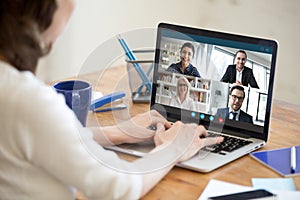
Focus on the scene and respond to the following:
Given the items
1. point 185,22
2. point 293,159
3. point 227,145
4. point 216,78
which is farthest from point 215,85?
point 185,22

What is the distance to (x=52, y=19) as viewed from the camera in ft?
3.18

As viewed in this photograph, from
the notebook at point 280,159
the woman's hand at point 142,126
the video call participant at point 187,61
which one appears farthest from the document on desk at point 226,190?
the video call participant at point 187,61

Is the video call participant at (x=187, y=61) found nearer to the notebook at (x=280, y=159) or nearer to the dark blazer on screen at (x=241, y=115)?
the dark blazer on screen at (x=241, y=115)

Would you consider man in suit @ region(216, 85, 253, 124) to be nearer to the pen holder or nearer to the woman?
the pen holder


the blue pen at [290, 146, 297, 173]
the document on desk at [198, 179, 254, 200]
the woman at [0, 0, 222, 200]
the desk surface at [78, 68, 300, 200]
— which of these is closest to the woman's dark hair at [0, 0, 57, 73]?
the woman at [0, 0, 222, 200]

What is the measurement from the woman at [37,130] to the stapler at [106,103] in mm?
570

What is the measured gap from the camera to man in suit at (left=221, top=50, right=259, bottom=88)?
1373 mm

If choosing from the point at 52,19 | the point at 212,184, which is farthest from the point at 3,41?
the point at 212,184

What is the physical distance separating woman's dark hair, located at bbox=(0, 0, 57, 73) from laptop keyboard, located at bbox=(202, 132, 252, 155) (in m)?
0.58

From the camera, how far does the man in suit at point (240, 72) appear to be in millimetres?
1373

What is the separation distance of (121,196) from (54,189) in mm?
137

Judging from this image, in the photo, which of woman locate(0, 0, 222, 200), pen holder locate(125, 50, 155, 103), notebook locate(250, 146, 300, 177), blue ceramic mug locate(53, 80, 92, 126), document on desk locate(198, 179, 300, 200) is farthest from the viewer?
pen holder locate(125, 50, 155, 103)

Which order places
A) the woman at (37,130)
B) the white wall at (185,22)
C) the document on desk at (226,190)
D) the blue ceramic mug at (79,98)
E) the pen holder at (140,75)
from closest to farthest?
the woman at (37,130), the document on desk at (226,190), the blue ceramic mug at (79,98), the pen holder at (140,75), the white wall at (185,22)

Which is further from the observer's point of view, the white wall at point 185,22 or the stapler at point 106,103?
the white wall at point 185,22
